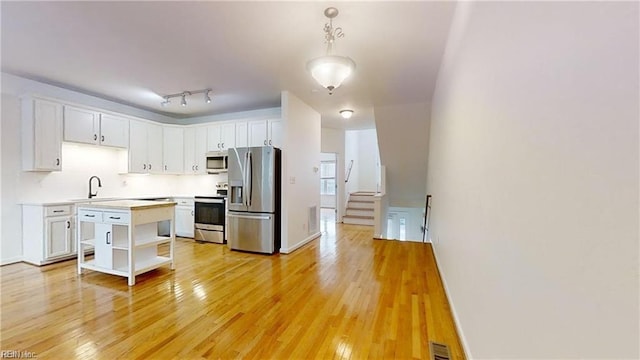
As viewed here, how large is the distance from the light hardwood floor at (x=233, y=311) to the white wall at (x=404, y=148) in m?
2.71

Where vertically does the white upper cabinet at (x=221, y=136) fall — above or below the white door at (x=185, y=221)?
above

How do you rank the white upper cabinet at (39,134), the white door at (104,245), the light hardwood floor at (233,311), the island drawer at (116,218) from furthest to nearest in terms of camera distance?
the white upper cabinet at (39,134) → the white door at (104,245) → the island drawer at (116,218) → the light hardwood floor at (233,311)

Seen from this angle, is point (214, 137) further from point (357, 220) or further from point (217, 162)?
point (357, 220)

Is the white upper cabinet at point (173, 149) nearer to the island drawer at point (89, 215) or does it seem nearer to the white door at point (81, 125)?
the white door at point (81, 125)

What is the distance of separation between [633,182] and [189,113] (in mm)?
6802

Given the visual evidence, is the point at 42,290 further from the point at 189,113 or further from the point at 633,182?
the point at 633,182

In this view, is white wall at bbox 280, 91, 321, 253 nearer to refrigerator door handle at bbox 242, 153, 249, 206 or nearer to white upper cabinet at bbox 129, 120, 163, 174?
refrigerator door handle at bbox 242, 153, 249, 206

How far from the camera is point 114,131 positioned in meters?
4.84

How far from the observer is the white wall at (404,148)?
5312 millimetres

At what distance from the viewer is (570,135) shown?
78 cm

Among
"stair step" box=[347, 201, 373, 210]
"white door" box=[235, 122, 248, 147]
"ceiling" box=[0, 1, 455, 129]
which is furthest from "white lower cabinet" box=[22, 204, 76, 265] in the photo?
"stair step" box=[347, 201, 373, 210]

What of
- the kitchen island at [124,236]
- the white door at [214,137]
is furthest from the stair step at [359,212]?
the kitchen island at [124,236]

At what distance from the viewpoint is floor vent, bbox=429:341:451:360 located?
6.14 feet

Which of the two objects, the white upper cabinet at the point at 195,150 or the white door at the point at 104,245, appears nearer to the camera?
the white door at the point at 104,245
